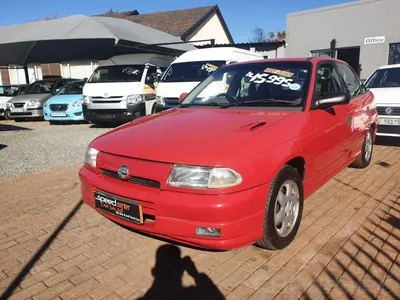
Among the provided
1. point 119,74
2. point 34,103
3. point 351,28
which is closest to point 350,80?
point 119,74

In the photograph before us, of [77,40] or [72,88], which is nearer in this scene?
[72,88]

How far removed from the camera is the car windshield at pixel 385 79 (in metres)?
7.27

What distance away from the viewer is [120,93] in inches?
398

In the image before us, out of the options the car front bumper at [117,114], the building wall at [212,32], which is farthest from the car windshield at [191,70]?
the building wall at [212,32]

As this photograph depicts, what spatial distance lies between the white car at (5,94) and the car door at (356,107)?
545 inches

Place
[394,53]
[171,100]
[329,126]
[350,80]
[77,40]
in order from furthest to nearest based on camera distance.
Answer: [77,40] → [394,53] → [171,100] → [350,80] → [329,126]

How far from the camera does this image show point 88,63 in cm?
→ 2216

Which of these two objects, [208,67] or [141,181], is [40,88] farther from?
[141,181]

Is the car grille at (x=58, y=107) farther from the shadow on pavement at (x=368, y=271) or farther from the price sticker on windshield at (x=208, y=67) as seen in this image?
the shadow on pavement at (x=368, y=271)

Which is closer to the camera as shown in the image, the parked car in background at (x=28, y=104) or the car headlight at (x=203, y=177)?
the car headlight at (x=203, y=177)

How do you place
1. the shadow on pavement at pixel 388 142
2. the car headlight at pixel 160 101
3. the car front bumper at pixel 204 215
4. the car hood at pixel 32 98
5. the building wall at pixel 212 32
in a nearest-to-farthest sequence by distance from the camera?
the car front bumper at pixel 204 215
the shadow on pavement at pixel 388 142
the car headlight at pixel 160 101
the car hood at pixel 32 98
the building wall at pixel 212 32

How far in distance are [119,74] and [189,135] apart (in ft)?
28.9

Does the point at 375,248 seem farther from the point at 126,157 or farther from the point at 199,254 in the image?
the point at 126,157

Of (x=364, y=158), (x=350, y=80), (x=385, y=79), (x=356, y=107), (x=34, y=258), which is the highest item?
(x=350, y=80)
